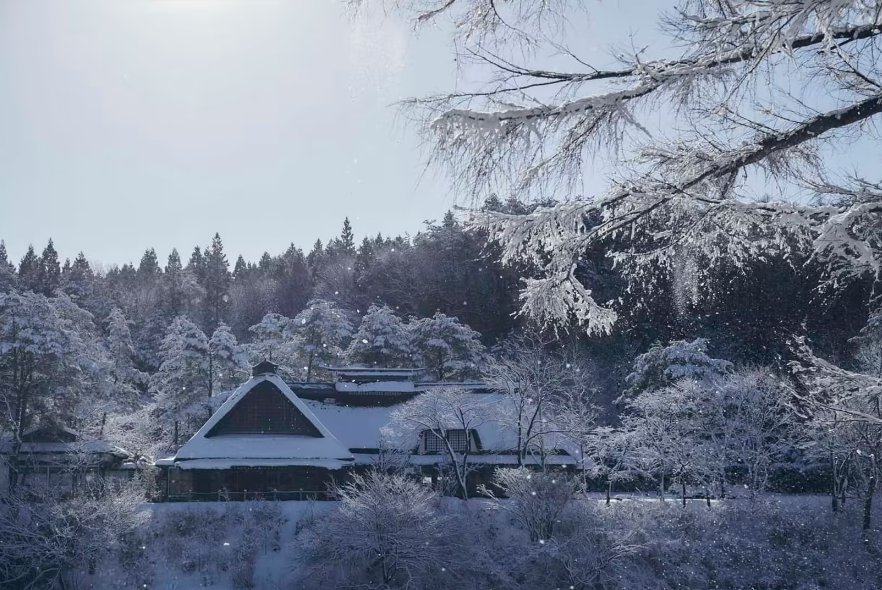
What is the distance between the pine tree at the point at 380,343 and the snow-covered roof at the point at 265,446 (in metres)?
11.0

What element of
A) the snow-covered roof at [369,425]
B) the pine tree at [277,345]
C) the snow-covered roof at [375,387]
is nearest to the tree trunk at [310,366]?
the pine tree at [277,345]

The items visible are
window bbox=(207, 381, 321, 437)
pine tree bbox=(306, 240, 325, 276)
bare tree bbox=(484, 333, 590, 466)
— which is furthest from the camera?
pine tree bbox=(306, 240, 325, 276)

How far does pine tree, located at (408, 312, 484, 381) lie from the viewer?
1417 inches

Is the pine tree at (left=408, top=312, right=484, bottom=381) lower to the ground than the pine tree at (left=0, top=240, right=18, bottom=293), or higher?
lower

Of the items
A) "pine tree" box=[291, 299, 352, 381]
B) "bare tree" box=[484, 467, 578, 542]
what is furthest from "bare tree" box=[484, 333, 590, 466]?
"pine tree" box=[291, 299, 352, 381]

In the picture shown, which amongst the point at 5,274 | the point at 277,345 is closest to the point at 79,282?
the point at 5,274

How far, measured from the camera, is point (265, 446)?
2588cm

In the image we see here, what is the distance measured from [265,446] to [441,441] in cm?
712

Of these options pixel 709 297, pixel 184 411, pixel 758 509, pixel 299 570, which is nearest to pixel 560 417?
pixel 758 509

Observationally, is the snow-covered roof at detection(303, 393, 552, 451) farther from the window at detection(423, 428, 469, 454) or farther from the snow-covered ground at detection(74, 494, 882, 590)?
the snow-covered ground at detection(74, 494, 882, 590)

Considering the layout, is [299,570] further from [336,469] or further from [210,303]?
[210,303]

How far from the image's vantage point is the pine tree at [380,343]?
125ft

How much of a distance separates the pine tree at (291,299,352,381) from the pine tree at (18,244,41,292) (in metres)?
31.7

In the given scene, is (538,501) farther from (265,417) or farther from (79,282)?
(79,282)
